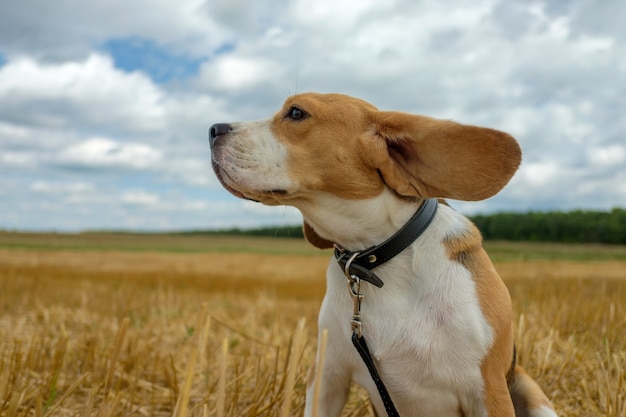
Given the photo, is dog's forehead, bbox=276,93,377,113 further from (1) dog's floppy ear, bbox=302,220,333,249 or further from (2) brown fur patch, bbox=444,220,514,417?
(2) brown fur patch, bbox=444,220,514,417

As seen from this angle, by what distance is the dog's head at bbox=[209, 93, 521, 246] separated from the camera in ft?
9.36

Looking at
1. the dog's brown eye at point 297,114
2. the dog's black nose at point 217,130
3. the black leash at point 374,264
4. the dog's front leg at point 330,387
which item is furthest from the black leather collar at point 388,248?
the dog's black nose at point 217,130

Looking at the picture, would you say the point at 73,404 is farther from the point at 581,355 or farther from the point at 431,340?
the point at 581,355

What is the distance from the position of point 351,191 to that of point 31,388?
2602mm

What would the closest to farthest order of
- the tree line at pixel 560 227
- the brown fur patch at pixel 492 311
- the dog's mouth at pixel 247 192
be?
the brown fur patch at pixel 492 311 → the dog's mouth at pixel 247 192 → the tree line at pixel 560 227

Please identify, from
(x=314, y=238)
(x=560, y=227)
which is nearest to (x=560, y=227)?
(x=560, y=227)

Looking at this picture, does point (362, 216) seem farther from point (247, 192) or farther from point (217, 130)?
point (217, 130)

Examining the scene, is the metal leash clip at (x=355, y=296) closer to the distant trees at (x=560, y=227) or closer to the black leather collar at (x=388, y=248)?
the black leather collar at (x=388, y=248)

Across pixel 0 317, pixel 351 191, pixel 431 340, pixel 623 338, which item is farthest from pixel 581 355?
pixel 0 317

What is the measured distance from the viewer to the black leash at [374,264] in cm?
286

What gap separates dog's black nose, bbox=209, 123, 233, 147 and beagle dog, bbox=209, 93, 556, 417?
0.07 m

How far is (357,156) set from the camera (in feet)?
9.58

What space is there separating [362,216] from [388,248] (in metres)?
0.21

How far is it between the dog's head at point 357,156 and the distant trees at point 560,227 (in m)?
48.0
